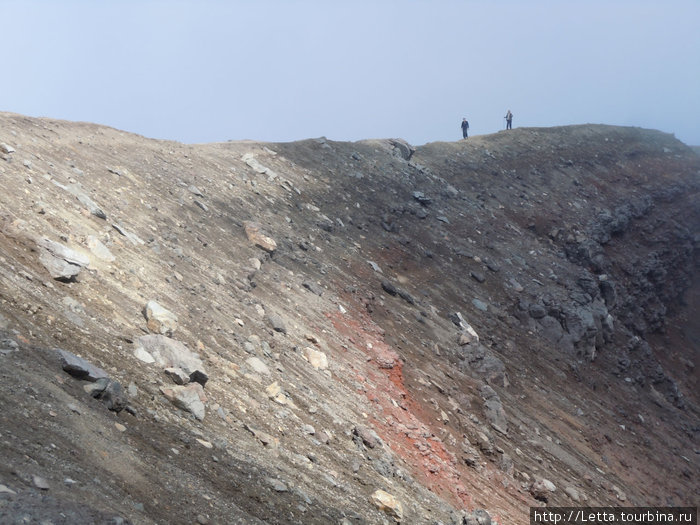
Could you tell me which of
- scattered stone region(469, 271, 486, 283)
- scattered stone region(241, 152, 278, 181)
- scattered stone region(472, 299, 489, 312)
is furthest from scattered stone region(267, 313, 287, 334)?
scattered stone region(469, 271, 486, 283)

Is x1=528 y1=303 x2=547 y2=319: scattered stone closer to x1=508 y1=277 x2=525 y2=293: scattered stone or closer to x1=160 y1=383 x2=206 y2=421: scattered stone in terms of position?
x1=508 y1=277 x2=525 y2=293: scattered stone

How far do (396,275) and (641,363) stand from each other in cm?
1338

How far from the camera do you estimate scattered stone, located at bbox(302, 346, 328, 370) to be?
1348 cm

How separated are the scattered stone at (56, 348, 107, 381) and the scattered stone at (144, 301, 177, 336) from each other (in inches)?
93.2

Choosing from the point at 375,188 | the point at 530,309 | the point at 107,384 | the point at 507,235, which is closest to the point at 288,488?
the point at 107,384

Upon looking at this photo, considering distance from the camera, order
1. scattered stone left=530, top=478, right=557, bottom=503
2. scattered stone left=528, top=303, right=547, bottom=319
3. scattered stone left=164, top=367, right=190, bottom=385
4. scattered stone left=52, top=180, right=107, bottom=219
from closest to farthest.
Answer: scattered stone left=164, top=367, right=190, bottom=385 < scattered stone left=52, top=180, right=107, bottom=219 < scattered stone left=530, top=478, right=557, bottom=503 < scattered stone left=528, top=303, right=547, bottom=319

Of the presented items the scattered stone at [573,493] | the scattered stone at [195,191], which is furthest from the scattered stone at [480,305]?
the scattered stone at [195,191]

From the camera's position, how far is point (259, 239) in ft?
58.9

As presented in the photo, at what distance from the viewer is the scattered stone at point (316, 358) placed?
13475 mm

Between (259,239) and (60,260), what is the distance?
804 centimetres

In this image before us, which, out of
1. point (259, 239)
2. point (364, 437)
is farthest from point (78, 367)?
point (259, 239)

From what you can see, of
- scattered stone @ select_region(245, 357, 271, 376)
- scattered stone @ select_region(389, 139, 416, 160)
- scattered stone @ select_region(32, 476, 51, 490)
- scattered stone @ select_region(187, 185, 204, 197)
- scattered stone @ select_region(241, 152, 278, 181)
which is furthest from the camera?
scattered stone @ select_region(389, 139, 416, 160)

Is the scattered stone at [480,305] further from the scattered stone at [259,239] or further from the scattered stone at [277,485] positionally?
the scattered stone at [277,485]

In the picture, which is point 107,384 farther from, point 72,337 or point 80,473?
point 80,473
